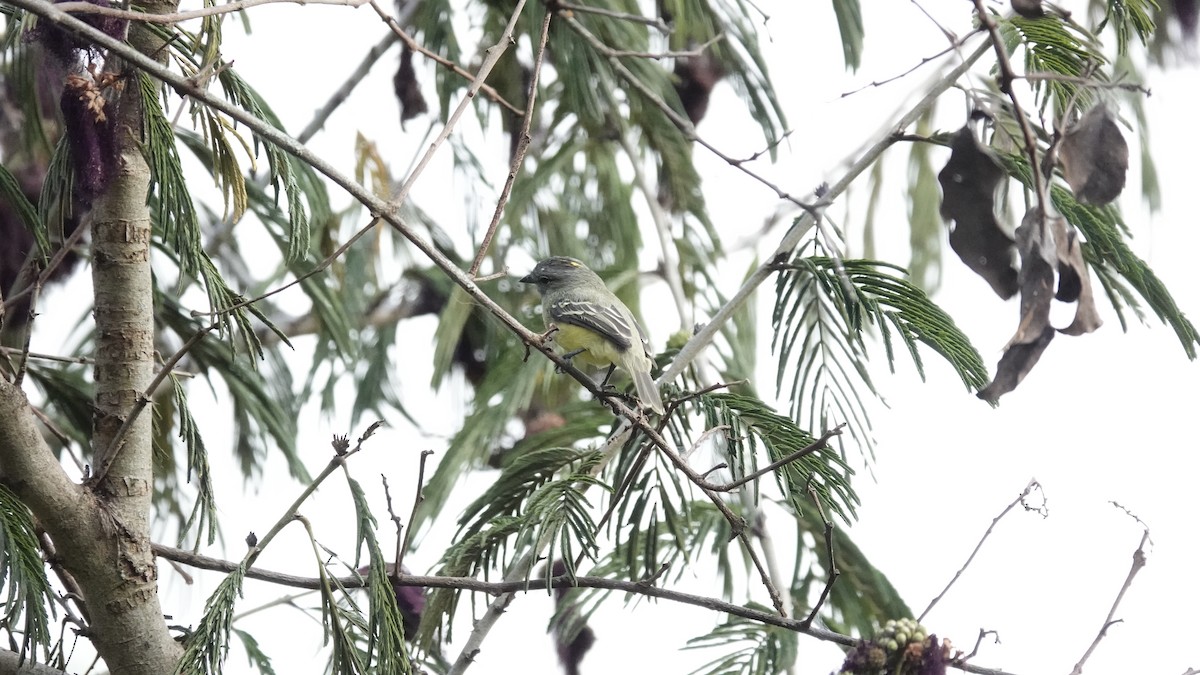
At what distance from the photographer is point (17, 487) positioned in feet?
5.82

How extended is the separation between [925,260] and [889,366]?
313 cm

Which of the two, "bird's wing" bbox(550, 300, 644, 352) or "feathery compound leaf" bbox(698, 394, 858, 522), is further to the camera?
"bird's wing" bbox(550, 300, 644, 352)

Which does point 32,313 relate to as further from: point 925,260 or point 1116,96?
point 925,260

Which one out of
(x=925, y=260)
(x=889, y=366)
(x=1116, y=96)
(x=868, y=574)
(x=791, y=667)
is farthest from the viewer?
(x=925, y=260)

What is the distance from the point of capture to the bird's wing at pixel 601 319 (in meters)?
3.42

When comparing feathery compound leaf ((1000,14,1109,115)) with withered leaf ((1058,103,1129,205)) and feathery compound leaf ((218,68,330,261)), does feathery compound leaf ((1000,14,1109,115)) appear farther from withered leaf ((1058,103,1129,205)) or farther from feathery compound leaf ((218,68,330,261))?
feathery compound leaf ((218,68,330,261))

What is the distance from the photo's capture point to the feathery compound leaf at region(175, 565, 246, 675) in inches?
69.1

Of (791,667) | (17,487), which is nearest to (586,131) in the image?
(791,667)

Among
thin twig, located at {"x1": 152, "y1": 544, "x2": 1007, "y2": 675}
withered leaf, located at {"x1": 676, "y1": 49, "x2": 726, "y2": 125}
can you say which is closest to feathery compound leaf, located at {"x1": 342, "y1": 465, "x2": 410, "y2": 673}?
thin twig, located at {"x1": 152, "y1": 544, "x2": 1007, "y2": 675}

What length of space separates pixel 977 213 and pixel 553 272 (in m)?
2.36

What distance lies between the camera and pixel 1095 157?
4.99 feet

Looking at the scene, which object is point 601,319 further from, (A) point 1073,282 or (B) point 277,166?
(A) point 1073,282

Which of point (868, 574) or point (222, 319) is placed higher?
point (222, 319)

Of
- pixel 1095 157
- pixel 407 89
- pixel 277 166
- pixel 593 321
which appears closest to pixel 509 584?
pixel 277 166
